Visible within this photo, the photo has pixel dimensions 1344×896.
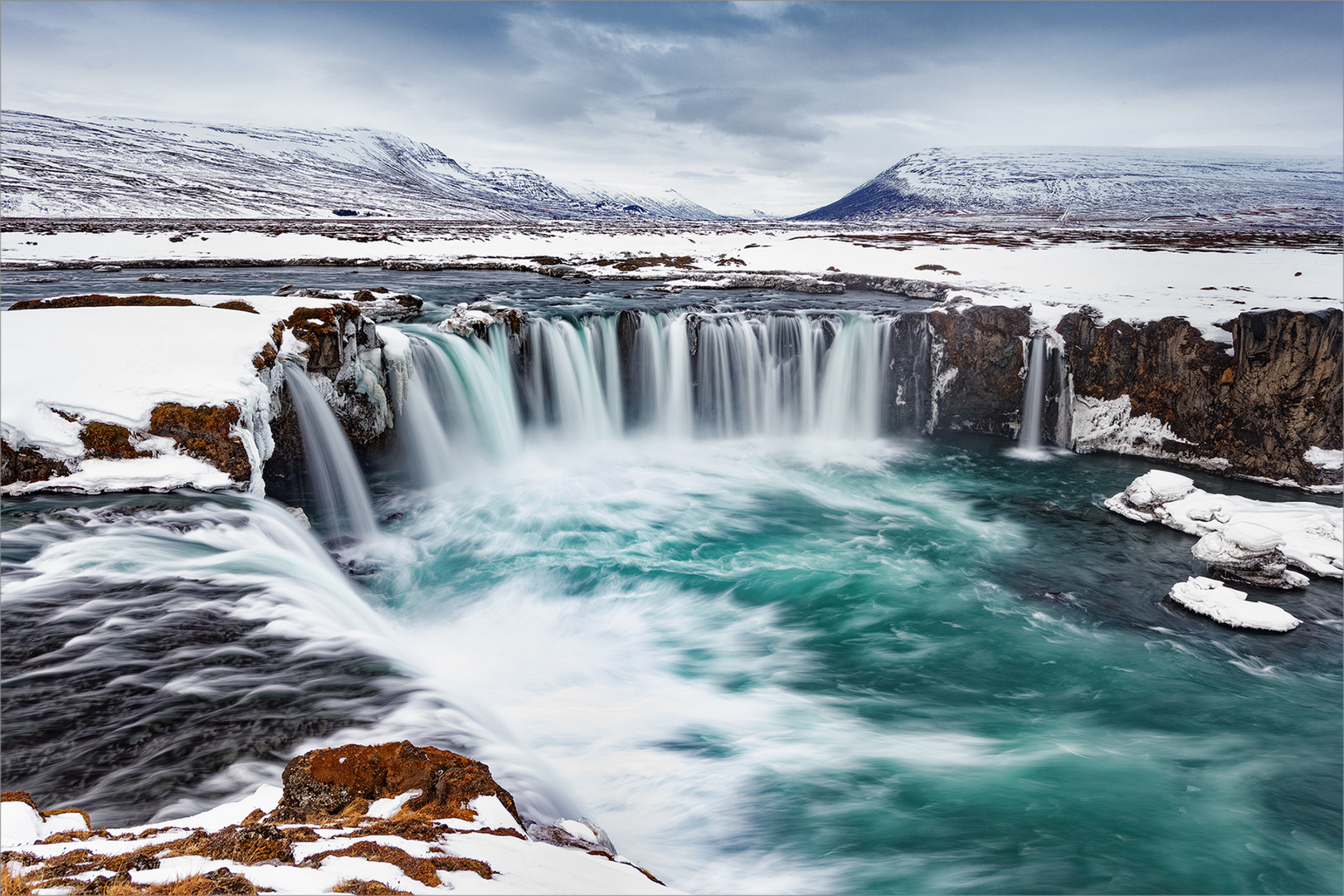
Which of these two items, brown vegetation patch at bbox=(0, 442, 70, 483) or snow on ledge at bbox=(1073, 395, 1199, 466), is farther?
snow on ledge at bbox=(1073, 395, 1199, 466)

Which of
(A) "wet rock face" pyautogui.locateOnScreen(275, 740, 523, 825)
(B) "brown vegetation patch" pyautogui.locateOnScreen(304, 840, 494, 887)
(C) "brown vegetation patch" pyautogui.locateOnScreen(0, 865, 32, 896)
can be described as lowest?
(A) "wet rock face" pyautogui.locateOnScreen(275, 740, 523, 825)

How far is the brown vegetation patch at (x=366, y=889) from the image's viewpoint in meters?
2.69

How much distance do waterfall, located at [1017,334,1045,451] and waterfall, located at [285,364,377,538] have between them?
17.4 m

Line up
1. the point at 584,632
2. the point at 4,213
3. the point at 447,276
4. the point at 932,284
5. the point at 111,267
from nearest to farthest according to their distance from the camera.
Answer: the point at 584,632 → the point at 932,284 → the point at 111,267 → the point at 447,276 → the point at 4,213

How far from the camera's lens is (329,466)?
1217 centimetres

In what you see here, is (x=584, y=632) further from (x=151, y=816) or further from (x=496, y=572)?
(x=151, y=816)

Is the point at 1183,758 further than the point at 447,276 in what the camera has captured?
No

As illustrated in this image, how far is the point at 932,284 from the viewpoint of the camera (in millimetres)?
25859

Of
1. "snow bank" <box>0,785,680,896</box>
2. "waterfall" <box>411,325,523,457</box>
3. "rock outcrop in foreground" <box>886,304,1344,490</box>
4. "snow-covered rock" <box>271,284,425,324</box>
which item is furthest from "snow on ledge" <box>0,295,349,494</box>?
"rock outcrop in foreground" <box>886,304,1344,490</box>

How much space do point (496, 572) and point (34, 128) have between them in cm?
21973

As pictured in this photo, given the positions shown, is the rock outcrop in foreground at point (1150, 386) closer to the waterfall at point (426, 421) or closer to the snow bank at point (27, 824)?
the waterfall at point (426, 421)

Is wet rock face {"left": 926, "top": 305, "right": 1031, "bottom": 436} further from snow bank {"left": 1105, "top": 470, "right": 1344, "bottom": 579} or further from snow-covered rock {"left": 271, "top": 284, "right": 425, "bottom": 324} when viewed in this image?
snow-covered rock {"left": 271, "top": 284, "right": 425, "bottom": 324}

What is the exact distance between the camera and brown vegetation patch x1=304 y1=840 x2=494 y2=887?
289cm

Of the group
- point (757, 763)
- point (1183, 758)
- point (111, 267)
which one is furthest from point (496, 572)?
point (111, 267)
